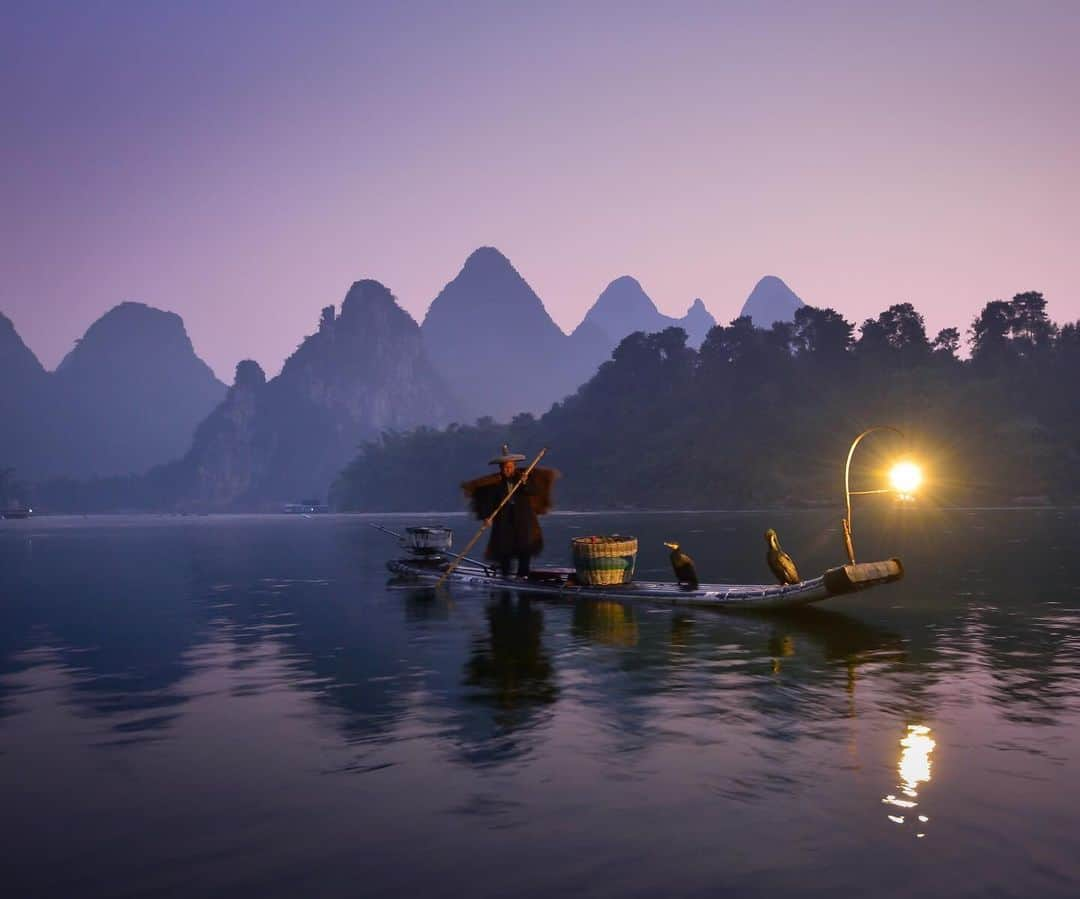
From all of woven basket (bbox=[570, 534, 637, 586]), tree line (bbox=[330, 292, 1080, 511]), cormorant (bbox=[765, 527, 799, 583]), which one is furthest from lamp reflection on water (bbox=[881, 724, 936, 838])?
tree line (bbox=[330, 292, 1080, 511])

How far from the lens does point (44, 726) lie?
46.1ft

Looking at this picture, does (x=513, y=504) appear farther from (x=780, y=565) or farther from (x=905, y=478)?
(x=905, y=478)

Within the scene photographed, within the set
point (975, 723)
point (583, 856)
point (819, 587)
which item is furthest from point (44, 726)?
point (819, 587)

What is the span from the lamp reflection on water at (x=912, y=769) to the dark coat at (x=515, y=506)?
1701 centimetres

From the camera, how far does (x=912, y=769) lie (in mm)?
10609

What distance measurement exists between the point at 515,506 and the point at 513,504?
0.08 metres

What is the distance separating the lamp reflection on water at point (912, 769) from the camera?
9.12m

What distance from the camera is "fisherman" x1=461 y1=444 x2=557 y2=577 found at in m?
28.8

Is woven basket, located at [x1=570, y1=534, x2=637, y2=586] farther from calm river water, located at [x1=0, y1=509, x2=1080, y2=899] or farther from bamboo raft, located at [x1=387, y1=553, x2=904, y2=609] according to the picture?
calm river water, located at [x1=0, y1=509, x2=1080, y2=899]

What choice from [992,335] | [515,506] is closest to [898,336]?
[992,335]

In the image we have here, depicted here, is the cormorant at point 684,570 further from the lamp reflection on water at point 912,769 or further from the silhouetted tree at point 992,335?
the silhouetted tree at point 992,335

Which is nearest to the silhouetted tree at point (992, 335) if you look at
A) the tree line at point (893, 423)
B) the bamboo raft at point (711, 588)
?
the tree line at point (893, 423)

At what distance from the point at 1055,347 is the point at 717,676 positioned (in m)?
188

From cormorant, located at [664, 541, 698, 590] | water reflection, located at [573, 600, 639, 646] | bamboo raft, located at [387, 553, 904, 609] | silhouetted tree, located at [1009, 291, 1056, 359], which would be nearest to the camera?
water reflection, located at [573, 600, 639, 646]
